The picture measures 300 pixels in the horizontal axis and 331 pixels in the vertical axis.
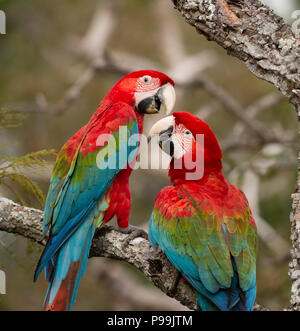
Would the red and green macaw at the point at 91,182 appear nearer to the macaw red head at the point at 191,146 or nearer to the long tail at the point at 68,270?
the long tail at the point at 68,270

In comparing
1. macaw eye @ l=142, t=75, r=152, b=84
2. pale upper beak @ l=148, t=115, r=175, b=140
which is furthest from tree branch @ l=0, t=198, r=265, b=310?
macaw eye @ l=142, t=75, r=152, b=84

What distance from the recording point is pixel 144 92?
2.75 meters

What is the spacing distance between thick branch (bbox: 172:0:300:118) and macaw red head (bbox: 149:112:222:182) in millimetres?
516

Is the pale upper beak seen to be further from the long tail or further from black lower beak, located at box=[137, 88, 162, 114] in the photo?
the long tail

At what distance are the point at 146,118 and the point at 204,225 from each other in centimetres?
399

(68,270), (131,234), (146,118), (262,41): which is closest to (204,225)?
(131,234)

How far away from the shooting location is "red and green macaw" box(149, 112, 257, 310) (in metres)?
1.94

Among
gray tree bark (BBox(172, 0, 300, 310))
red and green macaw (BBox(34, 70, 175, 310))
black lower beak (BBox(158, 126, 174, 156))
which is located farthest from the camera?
black lower beak (BBox(158, 126, 174, 156))

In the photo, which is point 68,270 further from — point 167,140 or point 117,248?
point 167,140

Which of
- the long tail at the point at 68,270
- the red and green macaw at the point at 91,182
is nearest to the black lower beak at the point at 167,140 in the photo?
the red and green macaw at the point at 91,182

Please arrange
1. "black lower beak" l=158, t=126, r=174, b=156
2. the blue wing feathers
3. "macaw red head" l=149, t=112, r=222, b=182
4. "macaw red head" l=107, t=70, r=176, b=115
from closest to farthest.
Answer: the blue wing feathers
"macaw red head" l=149, t=112, r=222, b=182
"black lower beak" l=158, t=126, r=174, b=156
"macaw red head" l=107, t=70, r=176, b=115

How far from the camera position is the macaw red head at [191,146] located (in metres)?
2.34
